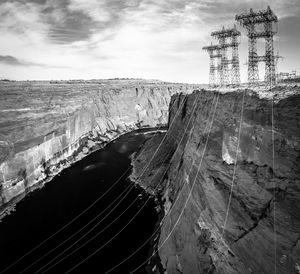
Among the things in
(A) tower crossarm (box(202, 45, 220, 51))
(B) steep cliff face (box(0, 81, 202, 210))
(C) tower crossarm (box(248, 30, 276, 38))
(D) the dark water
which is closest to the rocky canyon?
(B) steep cliff face (box(0, 81, 202, 210))

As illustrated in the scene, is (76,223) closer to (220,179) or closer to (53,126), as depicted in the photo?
(220,179)

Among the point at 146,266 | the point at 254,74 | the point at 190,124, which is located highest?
the point at 254,74

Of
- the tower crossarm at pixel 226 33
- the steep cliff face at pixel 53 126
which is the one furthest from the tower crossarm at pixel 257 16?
the steep cliff face at pixel 53 126

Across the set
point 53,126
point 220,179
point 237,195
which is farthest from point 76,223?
point 53,126

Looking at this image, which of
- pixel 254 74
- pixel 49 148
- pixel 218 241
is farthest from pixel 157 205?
pixel 49 148

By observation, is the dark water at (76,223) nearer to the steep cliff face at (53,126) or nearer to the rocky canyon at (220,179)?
the rocky canyon at (220,179)

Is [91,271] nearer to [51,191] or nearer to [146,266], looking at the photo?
[146,266]
